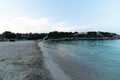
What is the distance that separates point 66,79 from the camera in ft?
38.9

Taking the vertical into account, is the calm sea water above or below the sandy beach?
below

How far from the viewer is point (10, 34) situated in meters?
194

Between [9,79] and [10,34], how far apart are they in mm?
189484

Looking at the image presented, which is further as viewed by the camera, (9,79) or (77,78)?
(77,78)

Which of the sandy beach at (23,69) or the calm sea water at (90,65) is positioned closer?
the sandy beach at (23,69)

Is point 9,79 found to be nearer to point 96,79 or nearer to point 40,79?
point 40,79

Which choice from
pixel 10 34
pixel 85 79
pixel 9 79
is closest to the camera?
pixel 9 79

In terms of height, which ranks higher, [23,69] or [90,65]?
[23,69]

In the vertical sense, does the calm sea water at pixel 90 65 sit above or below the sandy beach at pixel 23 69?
below

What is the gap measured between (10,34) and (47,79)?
190 meters

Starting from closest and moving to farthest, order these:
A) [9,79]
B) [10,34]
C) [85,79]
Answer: [9,79]
[85,79]
[10,34]

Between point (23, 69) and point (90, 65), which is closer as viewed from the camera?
point (23, 69)

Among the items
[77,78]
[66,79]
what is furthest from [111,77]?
[66,79]

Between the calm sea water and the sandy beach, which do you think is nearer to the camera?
the sandy beach
